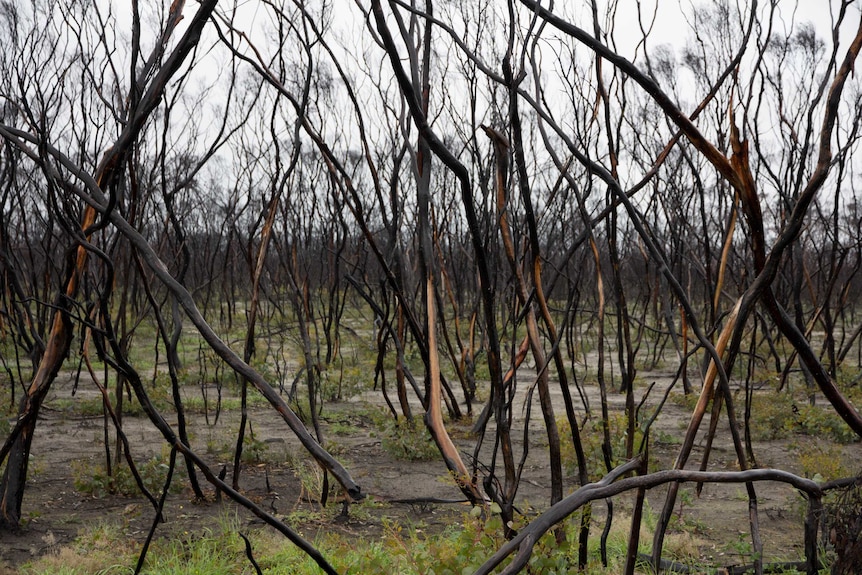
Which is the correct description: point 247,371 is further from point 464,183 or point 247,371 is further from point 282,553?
point 282,553

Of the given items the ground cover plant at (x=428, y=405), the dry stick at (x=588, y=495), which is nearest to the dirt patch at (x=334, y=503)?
the ground cover plant at (x=428, y=405)

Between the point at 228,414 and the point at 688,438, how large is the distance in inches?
223

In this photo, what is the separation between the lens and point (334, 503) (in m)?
4.01

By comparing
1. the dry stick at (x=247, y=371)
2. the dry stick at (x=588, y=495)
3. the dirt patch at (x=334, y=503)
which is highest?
→ the dry stick at (x=247, y=371)

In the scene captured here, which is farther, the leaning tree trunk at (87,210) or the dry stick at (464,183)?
the leaning tree trunk at (87,210)

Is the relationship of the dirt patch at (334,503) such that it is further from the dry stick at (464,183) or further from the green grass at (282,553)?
the dry stick at (464,183)

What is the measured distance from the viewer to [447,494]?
14.2 feet

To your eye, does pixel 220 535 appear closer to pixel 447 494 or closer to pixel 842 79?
pixel 447 494

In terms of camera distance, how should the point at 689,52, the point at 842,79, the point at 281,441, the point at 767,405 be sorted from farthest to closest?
the point at 689,52 < the point at 767,405 < the point at 281,441 < the point at 842,79

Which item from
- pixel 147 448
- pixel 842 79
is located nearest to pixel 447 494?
pixel 147 448

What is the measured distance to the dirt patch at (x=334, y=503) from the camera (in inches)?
137

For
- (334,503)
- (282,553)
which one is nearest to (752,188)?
(282,553)

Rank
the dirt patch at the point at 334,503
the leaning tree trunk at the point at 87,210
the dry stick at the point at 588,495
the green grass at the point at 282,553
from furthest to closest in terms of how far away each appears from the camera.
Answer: the dirt patch at the point at 334,503
the green grass at the point at 282,553
the leaning tree trunk at the point at 87,210
the dry stick at the point at 588,495

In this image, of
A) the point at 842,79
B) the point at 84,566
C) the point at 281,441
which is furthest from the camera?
the point at 281,441
